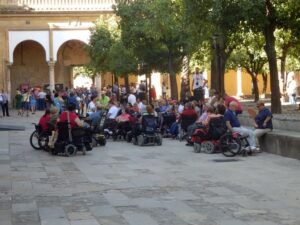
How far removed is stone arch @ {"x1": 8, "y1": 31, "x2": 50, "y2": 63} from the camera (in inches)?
1709

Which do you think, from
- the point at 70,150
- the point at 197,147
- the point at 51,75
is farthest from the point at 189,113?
the point at 51,75

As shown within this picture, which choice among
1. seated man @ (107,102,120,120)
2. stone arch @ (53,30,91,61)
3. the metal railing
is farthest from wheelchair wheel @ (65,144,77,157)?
the metal railing

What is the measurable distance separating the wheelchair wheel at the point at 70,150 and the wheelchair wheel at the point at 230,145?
3.49 meters

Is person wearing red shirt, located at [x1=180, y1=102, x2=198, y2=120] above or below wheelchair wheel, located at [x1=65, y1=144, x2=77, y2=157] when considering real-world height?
above

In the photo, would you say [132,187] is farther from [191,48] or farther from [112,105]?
[191,48]

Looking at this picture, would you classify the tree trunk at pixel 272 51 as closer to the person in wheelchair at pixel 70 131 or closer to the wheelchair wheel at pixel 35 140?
the person in wheelchair at pixel 70 131

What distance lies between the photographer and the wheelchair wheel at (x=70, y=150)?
15.1m

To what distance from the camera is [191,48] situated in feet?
82.8

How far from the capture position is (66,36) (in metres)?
43.7

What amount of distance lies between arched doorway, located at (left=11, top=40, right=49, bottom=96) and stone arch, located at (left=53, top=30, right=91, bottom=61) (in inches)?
149

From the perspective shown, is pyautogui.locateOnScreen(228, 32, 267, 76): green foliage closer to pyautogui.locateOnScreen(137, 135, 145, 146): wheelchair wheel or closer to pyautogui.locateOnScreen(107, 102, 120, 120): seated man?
pyautogui.locateOnScreen(107, 102, 120, 120): seated man

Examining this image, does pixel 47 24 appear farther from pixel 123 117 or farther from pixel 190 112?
pixel 190 112

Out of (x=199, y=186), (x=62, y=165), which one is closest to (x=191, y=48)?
(x=62, y=165)

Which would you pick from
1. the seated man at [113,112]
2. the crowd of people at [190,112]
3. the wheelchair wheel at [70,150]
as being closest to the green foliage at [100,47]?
the crowd of people at [190,112]
